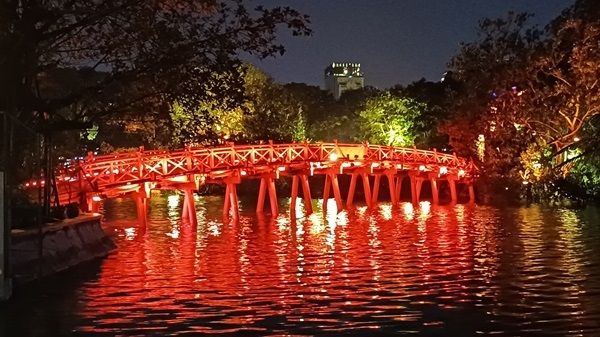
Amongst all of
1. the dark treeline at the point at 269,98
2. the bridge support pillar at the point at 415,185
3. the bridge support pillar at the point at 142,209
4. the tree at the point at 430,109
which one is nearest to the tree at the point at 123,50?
the dark treeline at the point at 269,98

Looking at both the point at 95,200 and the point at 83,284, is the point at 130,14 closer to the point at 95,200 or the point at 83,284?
the point at 83,284

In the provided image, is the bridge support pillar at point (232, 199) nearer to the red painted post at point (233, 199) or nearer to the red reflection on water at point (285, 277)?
the red painted post at point (233, 199)

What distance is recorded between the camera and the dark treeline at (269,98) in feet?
71.2

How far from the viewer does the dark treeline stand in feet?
71.2

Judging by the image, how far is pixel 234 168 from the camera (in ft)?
147

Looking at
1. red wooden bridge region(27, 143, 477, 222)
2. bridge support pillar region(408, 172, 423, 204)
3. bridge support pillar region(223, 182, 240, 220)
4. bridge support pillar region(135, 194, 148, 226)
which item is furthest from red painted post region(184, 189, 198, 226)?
bridge support pillar region(408, 172, 423, 204)

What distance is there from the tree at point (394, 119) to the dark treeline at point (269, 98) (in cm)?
12

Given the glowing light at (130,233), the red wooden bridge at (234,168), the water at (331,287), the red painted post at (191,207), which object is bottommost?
the water at (331,287)

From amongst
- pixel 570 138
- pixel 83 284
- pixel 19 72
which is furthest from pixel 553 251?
pixel 570 138

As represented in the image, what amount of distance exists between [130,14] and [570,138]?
4228 cm

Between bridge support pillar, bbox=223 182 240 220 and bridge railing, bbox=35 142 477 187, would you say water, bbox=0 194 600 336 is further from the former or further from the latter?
bridge support pillar, bbox=223 182 240 220

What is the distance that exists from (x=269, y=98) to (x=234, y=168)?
1456 inches

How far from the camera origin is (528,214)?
45.8 meters

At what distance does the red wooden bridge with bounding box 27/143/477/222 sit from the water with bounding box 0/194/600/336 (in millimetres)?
4148
